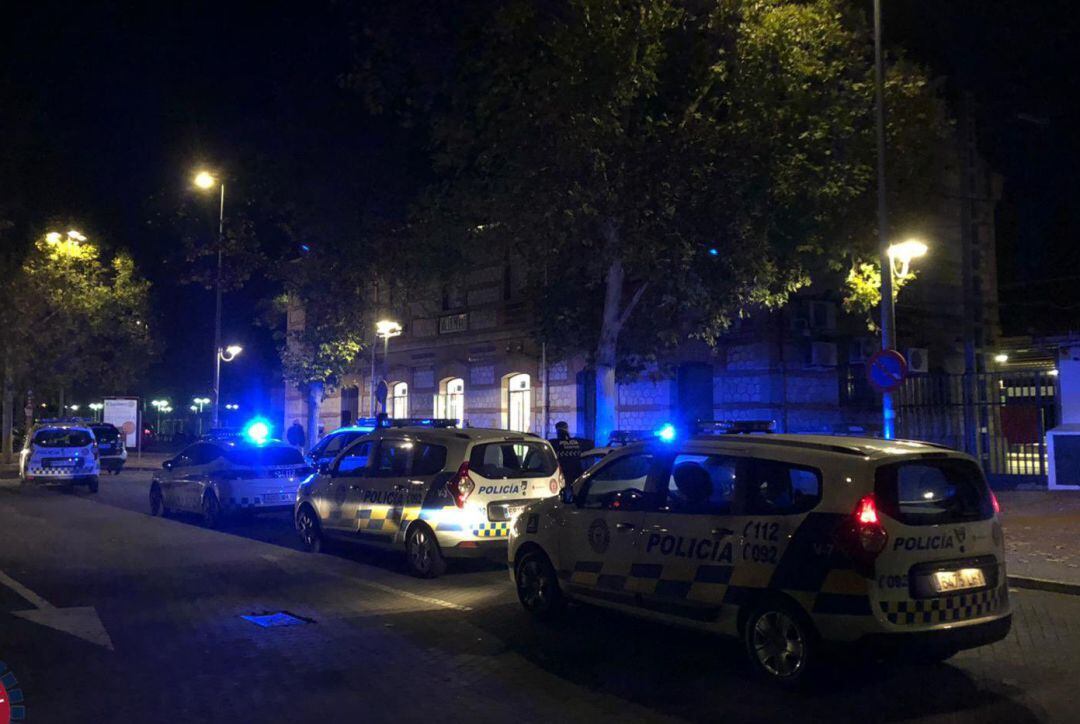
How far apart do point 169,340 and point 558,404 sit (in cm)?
3690

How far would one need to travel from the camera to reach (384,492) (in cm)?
1165

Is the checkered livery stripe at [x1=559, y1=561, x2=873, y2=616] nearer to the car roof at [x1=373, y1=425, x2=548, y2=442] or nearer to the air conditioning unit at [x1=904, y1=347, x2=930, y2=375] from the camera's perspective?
the car roof at [x1=373, y1=425, x2=548, y2=442]

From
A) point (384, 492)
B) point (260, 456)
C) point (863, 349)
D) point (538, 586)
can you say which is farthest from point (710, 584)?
point (863, 349)

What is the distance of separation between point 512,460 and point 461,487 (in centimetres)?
78

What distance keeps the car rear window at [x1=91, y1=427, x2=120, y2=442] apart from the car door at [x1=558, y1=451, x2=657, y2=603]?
26450mm

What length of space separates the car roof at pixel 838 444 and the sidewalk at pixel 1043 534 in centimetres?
474

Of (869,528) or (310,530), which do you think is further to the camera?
(310,530)

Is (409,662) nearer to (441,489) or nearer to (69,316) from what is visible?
(441,489)

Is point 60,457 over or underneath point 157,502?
over

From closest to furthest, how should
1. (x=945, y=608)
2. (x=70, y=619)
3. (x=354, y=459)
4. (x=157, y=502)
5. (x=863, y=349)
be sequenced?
(x=945, y=608), (x=70, y=619), (x=354, y=459), (x=157, y=502), (x=863, y=349)

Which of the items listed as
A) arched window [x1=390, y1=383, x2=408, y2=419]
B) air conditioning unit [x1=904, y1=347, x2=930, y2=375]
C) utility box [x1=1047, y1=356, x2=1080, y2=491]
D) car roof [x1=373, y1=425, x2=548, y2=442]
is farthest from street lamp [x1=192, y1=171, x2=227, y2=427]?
utility box [x1=1047, y1=356, x2=1080, y2=491]

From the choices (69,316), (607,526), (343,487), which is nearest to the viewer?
(607,526)

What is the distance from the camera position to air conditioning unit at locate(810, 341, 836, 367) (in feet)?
68.9

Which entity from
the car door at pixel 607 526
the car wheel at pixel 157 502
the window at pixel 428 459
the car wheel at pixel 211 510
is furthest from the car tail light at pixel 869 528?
the car wheel at pixel 157 502
